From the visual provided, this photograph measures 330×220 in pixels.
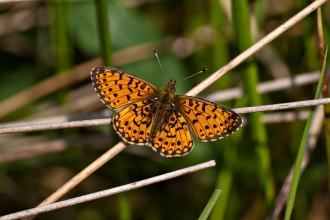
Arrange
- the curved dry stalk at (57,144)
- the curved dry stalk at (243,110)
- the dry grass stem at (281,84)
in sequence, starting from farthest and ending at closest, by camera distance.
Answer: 1. the curved dry stalk at (57,144)
2. the dry grass stem at (281,84)
3. the curved dry stalk at (243,110)

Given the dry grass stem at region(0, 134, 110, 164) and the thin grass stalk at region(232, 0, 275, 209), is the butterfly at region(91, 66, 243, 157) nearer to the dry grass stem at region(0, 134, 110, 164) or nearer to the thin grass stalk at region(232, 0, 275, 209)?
the thin grass stalk at region(232, 0, 275, 209)

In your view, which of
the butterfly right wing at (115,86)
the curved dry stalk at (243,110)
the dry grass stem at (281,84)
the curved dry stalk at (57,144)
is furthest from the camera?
the curved dry stalk at (57,144)

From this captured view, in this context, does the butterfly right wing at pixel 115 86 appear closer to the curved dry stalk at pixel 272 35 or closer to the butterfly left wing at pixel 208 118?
the butterfly left wing at pixel 208 118

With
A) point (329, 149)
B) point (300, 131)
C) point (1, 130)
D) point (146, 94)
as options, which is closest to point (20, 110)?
point (146, 94)

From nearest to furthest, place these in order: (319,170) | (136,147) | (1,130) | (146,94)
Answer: (1,130)
(146,94)
(319,170)
(136,147)

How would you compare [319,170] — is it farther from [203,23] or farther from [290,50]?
[203,23]

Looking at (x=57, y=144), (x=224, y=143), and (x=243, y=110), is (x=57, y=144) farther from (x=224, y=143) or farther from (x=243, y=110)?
(x=243, y=110)

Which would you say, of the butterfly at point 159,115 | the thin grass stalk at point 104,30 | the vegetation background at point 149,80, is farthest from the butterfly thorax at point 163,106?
the vegetation background at point 149,80

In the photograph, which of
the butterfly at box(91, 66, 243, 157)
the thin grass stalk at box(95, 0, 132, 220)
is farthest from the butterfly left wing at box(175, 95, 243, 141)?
the thin grass stalk at box(95, 0, 132, 220)

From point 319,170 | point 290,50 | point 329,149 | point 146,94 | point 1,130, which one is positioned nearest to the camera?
point 1,130
